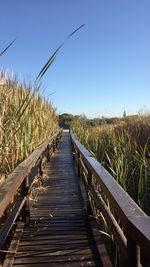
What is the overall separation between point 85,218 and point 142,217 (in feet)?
8.56

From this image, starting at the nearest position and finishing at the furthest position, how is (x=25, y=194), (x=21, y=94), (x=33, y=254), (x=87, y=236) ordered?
(x=33, y=254) → (x=87, y=236) → (x=25, y=194) → (x=21, y=94)

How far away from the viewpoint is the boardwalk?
3064 mm

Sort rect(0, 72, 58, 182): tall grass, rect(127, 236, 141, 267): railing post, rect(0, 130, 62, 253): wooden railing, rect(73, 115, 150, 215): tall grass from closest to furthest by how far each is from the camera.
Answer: rect(127, 236, 141, 267): railing post
rect(0, 130, 62, 253): wooden railing
rect(0, 72, 58, 182): tall grass
rect(73, 115, 150, 215): tall grass

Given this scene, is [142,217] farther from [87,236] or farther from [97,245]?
[87,236]

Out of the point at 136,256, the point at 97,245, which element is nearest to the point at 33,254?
the point at 97,245

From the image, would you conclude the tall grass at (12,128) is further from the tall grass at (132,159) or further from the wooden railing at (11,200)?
the tall grass at (132,159)

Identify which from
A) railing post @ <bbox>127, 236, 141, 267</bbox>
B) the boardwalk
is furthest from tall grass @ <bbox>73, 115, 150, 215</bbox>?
railing post @ <bbox>127, 236, 141, 267</bbox>

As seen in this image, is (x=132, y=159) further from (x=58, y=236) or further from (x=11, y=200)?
(x=11, y=200)

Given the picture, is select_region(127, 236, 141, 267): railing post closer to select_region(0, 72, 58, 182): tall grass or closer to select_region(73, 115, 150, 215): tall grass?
A: select_region(0, 72, 58, 182): tall grass

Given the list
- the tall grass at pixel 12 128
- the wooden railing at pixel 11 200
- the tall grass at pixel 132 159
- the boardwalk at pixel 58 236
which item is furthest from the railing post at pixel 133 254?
the tall grass at pixel 132 159

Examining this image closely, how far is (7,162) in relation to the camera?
12.6ft

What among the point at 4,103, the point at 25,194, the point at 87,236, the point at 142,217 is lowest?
the point at 87,236

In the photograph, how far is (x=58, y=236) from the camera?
366cm

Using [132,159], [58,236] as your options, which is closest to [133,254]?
[58,236]
